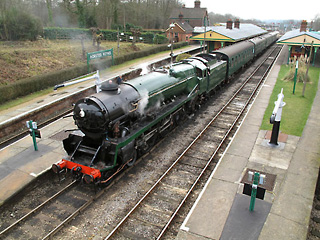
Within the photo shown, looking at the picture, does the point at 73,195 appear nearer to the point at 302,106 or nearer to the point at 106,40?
the point at 302,106

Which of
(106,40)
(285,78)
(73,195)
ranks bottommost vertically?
(73,195)

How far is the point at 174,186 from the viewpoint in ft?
29.9

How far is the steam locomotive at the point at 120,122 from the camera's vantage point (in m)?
8.38

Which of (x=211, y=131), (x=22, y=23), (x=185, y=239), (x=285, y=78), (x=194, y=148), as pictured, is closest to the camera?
(x=185, y=239)

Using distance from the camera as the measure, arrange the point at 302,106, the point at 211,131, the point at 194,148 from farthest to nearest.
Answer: the point at 302,106, the point at 211,131, the point at 194,148

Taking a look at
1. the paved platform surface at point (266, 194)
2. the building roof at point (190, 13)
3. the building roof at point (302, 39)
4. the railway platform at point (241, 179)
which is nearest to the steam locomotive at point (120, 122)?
the railway platform at point (241, 179)

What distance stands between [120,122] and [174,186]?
296cm

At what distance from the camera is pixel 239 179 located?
9172 mm

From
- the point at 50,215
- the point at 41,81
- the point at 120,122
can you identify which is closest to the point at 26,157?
the point at 50,215

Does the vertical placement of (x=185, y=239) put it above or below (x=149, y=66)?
below

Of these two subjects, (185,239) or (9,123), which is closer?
(185,239)

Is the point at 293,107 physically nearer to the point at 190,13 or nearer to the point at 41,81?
the point at 41,81

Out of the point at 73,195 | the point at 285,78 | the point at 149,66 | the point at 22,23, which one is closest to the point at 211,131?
the point at 73,195

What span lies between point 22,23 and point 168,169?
85.8ft
